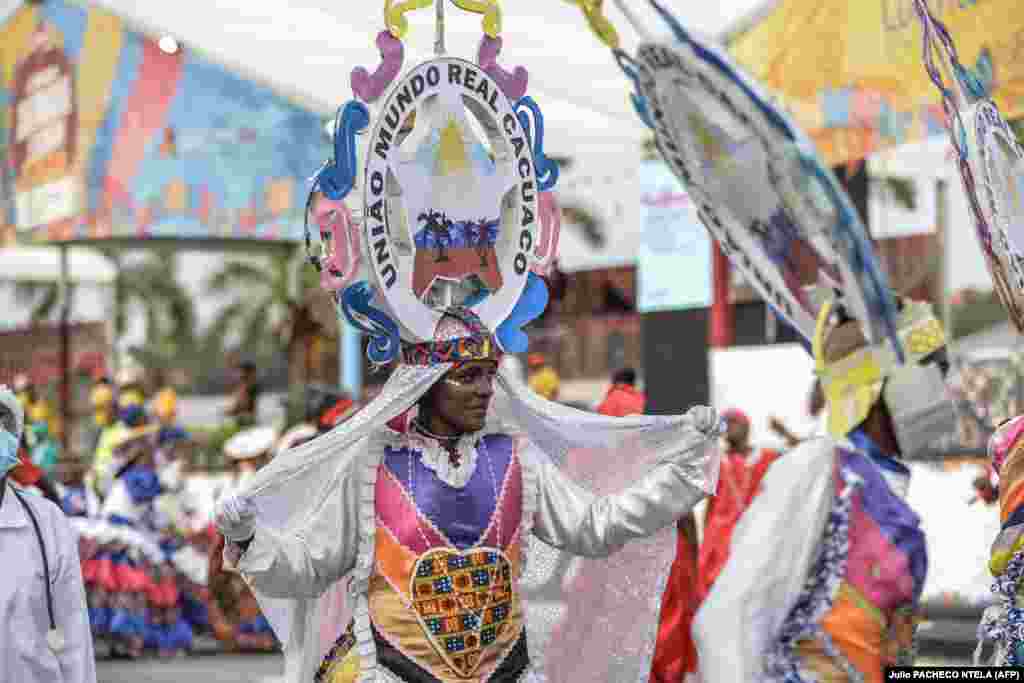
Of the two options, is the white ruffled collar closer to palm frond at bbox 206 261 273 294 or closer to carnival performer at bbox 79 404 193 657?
carnival performer at bbox 79 404 193 657

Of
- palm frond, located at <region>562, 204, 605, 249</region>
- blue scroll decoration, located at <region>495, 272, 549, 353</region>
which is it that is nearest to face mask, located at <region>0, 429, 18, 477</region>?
blue scroll decoration, located at <region>495, 272, 549, 353</region>

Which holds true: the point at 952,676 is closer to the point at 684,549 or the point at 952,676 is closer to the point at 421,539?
the point at 421,539

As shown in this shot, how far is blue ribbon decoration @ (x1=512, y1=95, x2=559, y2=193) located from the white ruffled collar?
88 cm

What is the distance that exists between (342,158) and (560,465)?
1.20 meters

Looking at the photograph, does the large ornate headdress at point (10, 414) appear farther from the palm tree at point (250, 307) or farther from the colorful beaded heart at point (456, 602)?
the palm tree at point (250, 307)

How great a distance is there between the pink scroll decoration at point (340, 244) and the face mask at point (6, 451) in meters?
1.32

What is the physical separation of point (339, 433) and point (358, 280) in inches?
18.0

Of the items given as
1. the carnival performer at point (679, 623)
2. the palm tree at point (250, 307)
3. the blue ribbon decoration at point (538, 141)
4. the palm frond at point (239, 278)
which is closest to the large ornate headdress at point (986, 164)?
the blue ribbon decoration at point (538, 141)

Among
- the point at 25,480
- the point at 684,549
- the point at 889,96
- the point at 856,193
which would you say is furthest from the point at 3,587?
the point at 856,193

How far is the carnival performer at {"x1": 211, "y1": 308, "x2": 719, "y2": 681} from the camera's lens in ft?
18.4

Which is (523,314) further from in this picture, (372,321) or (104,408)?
(104,408)

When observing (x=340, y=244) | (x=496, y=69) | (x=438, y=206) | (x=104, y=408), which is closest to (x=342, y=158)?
(x=340, y=244)

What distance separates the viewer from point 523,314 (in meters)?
6.05

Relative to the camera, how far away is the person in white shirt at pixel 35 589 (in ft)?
20.4
